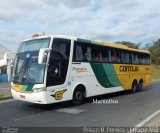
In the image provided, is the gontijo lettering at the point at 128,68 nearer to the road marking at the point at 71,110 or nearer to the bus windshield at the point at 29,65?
the road marking at the point at 71,110

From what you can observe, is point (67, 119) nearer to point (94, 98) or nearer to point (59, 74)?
point (59, 74)

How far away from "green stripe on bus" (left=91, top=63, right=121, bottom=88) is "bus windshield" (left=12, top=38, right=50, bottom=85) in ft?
12.3

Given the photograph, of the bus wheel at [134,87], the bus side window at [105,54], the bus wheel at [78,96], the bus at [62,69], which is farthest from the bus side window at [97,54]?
the bus wheel at [134,87]

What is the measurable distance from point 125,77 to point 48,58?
8761mm

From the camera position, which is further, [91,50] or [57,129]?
[91,50]

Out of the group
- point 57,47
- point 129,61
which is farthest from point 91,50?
point 129,61

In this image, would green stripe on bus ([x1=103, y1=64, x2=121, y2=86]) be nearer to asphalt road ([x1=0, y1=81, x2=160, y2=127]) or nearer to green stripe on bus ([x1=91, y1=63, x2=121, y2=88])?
green stripe on bus ([x1=91, y1=63, x2=121, y2=88])

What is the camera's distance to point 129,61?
20766mm

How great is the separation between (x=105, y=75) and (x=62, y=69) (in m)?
4.47

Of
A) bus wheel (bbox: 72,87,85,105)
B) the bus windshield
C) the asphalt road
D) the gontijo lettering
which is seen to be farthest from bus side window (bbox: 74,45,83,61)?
the gontijo lettering

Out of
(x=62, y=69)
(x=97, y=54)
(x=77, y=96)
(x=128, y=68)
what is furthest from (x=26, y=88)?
(x=128, y=68)

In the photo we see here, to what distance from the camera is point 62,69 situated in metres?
13.5

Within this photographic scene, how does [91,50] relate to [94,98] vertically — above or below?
above

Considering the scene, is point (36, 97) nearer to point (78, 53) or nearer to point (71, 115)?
point (71, 115)
